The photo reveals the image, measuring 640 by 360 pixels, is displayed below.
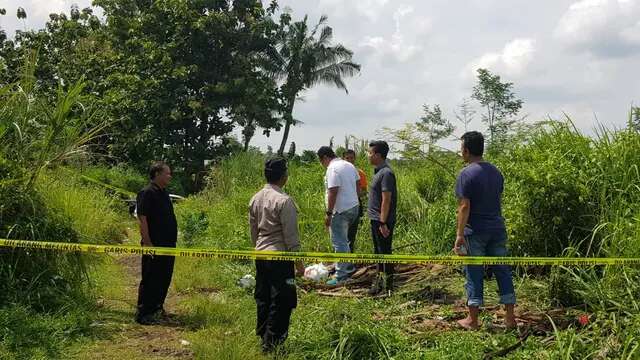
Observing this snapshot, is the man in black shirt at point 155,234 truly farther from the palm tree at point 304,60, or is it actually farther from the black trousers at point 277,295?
the palm tree at point 304,60

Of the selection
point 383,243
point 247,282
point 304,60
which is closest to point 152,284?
point 247,282

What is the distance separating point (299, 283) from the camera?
7195 mm

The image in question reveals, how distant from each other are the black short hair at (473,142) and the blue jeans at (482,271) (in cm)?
69

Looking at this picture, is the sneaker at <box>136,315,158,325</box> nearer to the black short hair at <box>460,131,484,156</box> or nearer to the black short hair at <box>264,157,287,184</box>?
the black short hair at <box>264,157,287,184</box>

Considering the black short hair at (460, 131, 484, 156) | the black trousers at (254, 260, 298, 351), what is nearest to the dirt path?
the black trousers at (254, 260, 298, 351)

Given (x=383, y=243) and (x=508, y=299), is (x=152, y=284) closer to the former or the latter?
(x=383, y=243)

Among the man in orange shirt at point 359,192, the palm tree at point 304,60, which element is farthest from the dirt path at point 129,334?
the palm tree at point 304,60

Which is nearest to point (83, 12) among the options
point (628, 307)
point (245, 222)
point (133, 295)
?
point (245, 222)

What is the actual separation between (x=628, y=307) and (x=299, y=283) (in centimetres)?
372

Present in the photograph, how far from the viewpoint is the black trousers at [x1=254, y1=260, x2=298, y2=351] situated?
4.79 meters

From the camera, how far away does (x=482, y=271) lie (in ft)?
16.5

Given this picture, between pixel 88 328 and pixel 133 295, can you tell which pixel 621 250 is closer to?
pixel 88 328

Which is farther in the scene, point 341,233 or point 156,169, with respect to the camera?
point 341,233

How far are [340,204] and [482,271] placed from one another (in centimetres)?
254
